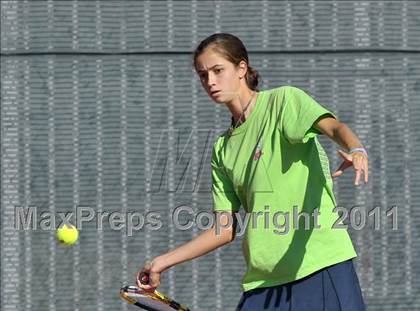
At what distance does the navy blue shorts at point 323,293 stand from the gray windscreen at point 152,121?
2040mm

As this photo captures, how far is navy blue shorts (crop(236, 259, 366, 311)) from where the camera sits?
3.32 meters

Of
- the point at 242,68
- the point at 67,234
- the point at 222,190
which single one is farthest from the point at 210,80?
the point at 67,234

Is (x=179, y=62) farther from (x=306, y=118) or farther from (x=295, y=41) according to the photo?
(x=306, y=118)

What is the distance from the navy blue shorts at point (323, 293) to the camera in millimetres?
3318

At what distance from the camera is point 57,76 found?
534 centimetres

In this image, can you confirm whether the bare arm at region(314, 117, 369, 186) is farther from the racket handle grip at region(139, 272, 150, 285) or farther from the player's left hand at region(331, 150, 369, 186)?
the racket handle grip at region(139, 272, 150, 285)

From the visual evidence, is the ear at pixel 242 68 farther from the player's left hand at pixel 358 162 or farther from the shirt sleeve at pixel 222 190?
the player's left hand at pixel 358 162

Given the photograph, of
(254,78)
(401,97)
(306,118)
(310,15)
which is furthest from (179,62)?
(306,118)

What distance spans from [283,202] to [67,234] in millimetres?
2221

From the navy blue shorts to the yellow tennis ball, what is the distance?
2.15 metres

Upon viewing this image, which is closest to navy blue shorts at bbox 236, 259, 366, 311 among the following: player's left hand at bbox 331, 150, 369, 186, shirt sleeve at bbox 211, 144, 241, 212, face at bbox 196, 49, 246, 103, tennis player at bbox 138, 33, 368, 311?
tennis player at bbox 138, 33, 368, 311

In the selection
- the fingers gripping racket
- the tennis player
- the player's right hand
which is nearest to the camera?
the tennis player

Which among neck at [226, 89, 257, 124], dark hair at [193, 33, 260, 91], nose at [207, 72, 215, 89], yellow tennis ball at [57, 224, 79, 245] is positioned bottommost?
yellow tennis ball at [57, 224, 79, 245]

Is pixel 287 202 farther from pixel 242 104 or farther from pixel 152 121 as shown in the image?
pixel 152 121
